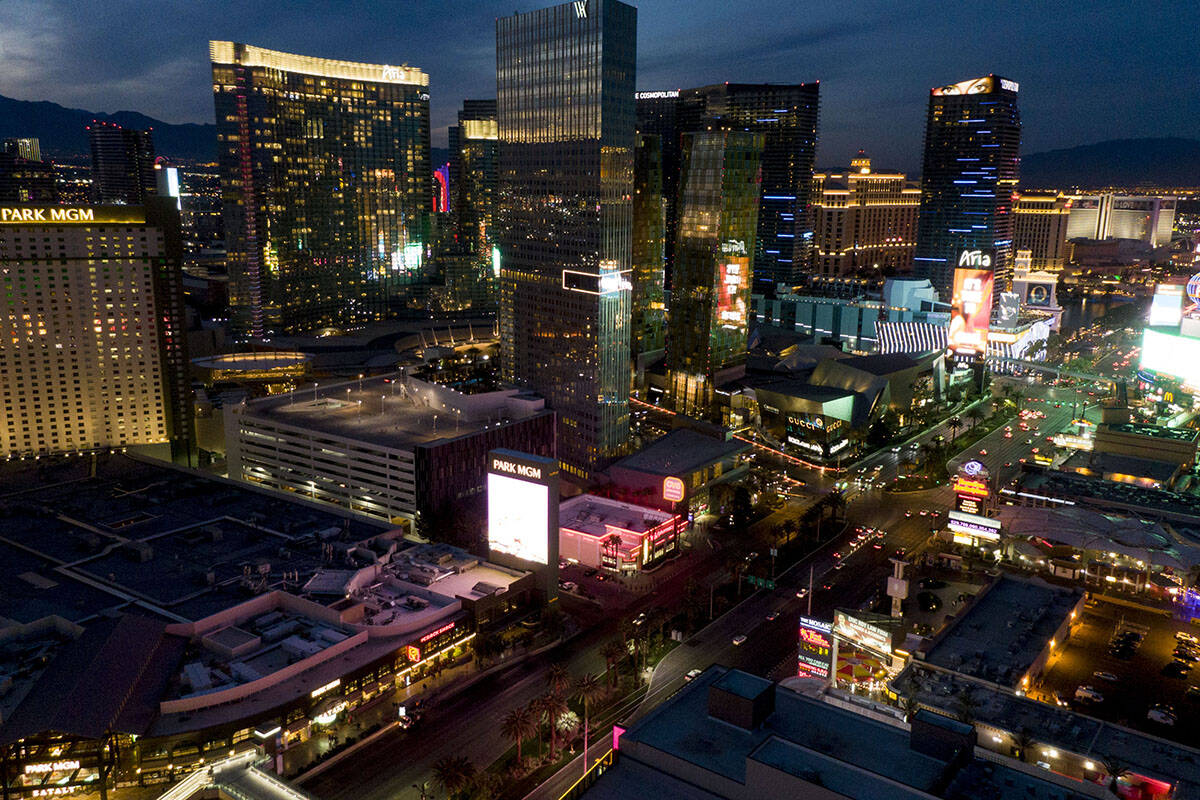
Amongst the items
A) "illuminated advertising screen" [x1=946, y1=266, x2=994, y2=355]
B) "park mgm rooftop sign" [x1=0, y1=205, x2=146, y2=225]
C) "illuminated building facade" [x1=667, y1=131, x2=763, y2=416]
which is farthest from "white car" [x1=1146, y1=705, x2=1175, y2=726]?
"park mgm rooftop sign" [x1=0, y1=205, x2=146, y2=225]

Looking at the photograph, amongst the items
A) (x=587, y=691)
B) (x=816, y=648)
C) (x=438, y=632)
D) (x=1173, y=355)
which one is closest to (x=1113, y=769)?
(x=816, y=648)

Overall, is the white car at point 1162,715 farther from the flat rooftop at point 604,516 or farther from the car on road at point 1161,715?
the flat rooftop at point 604,516

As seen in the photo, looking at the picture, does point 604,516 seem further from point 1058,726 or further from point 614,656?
point 1058,726

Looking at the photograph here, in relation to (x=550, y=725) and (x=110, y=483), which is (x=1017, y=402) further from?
(x=110, y=483)

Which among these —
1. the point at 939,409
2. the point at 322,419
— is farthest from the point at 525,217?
the point at 939,409

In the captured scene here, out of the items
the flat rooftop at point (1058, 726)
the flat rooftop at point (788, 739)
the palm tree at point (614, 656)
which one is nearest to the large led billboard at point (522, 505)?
the palm tree at point (614, 656)

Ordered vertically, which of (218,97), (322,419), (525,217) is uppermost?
(218,97)
